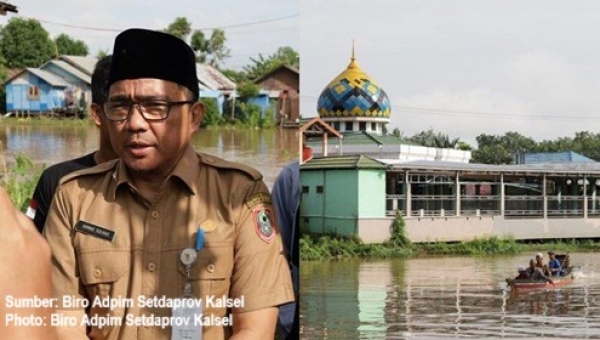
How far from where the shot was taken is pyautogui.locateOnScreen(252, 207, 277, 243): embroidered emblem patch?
2113 mm

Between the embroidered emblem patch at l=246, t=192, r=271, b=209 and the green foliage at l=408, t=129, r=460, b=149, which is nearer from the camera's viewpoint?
the embroidered emblem patch at l=246, t=192, r=271, b=209

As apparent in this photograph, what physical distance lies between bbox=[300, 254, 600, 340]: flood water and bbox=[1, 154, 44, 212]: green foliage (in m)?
1.17

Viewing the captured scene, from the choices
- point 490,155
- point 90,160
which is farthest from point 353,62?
point 90,160

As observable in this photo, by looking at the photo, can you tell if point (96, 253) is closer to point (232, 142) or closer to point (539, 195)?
point (232, 142)

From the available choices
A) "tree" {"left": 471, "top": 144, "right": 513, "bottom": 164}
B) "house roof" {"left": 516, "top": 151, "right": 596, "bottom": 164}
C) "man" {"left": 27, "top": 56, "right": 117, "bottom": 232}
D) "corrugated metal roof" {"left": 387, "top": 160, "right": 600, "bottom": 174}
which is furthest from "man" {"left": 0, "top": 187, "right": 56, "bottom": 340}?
"house roof" {"left": 516, "top": 151, "right": 596, "bottom": 164}

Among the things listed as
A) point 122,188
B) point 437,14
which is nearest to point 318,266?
point 437,14

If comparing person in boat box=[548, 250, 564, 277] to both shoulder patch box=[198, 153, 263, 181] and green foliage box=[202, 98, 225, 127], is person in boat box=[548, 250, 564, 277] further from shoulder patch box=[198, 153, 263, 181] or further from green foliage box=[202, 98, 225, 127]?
shoulder patch box=[198, 153, 263, 181]

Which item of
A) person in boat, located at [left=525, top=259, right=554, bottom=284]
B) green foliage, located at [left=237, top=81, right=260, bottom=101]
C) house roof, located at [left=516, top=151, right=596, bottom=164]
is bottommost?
person in boat, located at [left=525, top=259, right=554, bottom=284]

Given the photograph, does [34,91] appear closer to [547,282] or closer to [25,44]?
[25,44]

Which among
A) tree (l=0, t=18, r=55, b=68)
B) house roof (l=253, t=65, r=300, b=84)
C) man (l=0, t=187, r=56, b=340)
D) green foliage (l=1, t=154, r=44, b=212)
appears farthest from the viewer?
house roof (l=253, t=65, r=300, b=84)

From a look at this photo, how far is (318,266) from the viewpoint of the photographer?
11.4 ft

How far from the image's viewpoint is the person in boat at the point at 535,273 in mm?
3756

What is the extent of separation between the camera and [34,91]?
2.83m

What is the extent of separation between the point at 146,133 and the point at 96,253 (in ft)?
1.02
